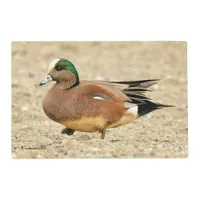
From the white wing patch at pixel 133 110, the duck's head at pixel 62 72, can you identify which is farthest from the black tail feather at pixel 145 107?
the duck's head at pixel 62 72

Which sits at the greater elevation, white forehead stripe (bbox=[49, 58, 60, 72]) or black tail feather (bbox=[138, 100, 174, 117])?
white forehead stripe (bbox=[49, 58, 60, 72])

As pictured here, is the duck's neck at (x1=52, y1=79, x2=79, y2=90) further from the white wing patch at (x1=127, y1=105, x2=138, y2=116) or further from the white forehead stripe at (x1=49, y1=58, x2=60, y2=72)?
the white wing patch at (x1=127, y1=105, x2=138, y2=116)

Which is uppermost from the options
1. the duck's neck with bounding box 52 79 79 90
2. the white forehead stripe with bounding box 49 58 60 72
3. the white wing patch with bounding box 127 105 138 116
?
the white forehead stripe with bounding box 49 58 60 72

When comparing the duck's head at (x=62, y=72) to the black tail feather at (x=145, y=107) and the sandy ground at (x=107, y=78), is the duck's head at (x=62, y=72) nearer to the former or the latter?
the sandy ground at (x=107, y=78)

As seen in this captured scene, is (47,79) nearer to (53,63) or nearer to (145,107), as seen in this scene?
(53,63)

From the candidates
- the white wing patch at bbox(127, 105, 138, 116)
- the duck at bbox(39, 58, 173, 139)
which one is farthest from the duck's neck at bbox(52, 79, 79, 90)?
the white wing patch at bbox(127, 105, 138, 116)

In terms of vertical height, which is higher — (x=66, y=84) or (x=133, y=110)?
(x=66, y=84)

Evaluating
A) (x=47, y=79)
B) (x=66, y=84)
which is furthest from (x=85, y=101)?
(x=47, y=79)
